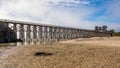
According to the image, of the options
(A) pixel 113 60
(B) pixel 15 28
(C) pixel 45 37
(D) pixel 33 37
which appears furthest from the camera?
(C) pixel 45 37

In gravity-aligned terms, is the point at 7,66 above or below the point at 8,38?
→ above

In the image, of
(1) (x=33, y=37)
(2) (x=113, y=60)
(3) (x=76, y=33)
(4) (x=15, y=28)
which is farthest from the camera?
(3) (x=76, y=33)

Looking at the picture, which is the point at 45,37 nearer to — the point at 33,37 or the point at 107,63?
the point at 33,37

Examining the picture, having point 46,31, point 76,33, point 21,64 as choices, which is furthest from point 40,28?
point 21,64

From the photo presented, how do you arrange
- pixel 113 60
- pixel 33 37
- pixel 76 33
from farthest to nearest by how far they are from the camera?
pixel 76 33
pixel 33 37
pixel 113 60

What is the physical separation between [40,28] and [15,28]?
42.5 feet

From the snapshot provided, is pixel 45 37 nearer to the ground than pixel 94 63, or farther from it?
nearer to the ground

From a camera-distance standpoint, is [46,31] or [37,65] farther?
[46,31]

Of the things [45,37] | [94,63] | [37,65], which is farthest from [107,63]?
[45,37]

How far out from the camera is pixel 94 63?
17.0 metres

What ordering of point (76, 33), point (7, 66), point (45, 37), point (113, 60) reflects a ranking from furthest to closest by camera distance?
point (76, 33), point (45, 37), point (113, 60), point (7, 66)

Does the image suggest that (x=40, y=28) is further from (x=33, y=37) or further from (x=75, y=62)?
(x=75, y=62)

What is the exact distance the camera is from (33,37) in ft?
281

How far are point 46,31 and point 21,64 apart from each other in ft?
254
